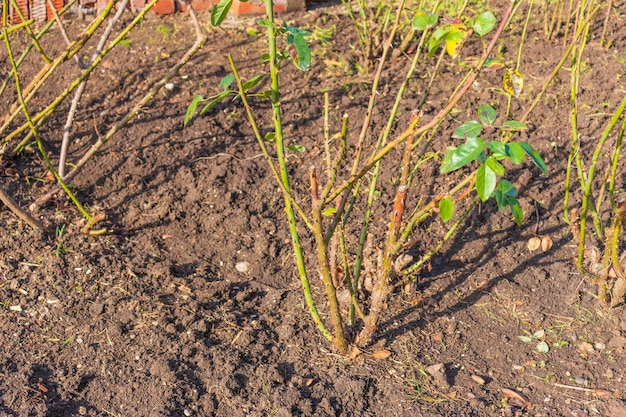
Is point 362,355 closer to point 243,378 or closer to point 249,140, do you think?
point 243,378

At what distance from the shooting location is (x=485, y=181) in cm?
167

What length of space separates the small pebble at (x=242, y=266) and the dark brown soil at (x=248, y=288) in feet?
0.07

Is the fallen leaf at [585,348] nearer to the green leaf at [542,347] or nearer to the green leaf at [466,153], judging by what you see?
the green leaf at [542,347]

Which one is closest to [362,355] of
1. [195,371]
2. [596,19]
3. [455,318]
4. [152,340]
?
[455,318]

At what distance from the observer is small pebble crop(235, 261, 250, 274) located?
287cm

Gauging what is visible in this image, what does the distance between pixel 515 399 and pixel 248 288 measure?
1076 millimetres

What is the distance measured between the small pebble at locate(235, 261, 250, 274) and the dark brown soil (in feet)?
0.07

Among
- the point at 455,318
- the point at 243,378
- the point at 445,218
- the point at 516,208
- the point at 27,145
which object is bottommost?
the point at 455,318

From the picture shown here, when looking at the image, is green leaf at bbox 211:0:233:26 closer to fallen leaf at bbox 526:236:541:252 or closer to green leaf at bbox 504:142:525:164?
green leaf at bbox 504:142:525:164

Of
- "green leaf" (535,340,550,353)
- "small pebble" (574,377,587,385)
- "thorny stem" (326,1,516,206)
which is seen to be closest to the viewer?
"thorny stem" (326,1,516,206)

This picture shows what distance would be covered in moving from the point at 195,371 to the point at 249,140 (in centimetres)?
140

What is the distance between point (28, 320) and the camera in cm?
247

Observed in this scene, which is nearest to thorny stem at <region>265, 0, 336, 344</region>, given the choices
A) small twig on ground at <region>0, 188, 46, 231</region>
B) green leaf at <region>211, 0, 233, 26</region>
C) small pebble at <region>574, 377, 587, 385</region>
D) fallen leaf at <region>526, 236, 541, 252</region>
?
green leaf at <region>211, 0, 233, 26</region>

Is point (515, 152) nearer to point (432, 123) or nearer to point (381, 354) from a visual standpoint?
point (432, 123)
